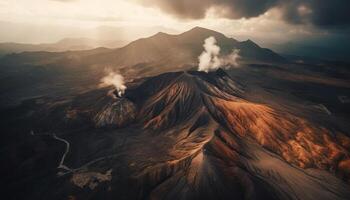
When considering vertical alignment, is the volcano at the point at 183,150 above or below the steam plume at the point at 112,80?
above

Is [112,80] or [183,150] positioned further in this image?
[112,80]

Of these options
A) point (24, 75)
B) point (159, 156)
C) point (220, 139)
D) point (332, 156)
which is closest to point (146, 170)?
point (159, 156)

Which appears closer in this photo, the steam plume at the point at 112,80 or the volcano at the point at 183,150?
the volcano at the point at 183,150

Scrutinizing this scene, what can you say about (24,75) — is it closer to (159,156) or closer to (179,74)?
(179,74)

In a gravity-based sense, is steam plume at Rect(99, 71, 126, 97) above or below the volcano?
below

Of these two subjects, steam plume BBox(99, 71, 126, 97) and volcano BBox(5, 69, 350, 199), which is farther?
steam plume BBox(99, 71, 126, 97)

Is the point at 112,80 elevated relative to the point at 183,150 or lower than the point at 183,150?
lower

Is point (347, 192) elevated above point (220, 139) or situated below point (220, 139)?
below

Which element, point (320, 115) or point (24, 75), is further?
point (24, 75)
